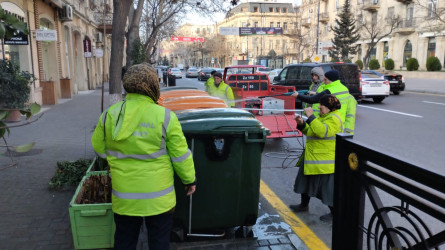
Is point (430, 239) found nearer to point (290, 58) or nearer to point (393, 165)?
point (393, 165)

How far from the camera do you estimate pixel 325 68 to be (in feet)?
41.8

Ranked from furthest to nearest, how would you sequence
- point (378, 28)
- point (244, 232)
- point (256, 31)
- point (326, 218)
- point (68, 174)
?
point (256, 31) < point (378, 28) < point (68, 174) < point (326, 218) < point (244, 232)

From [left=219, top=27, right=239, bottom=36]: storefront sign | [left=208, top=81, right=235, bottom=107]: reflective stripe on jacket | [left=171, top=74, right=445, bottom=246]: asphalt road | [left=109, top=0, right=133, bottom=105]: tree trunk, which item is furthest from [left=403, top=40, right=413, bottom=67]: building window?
[left=109, top=0, right=133, bottom=105]: tree trunk

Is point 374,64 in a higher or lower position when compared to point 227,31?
lower

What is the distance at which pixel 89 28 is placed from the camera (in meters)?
29.5

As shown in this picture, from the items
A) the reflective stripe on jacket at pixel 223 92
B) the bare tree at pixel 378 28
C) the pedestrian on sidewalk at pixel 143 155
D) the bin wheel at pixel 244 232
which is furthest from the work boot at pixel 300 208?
the bare tree at pixel 378 28

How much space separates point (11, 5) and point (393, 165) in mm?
15037

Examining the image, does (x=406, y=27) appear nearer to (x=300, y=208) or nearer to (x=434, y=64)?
(x=434, y=64)

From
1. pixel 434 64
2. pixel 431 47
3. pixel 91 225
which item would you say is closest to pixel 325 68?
pixel 91 225

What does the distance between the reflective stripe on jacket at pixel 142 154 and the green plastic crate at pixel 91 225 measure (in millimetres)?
830

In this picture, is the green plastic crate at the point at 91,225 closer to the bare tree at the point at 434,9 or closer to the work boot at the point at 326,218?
the work boot at the point at 326,218

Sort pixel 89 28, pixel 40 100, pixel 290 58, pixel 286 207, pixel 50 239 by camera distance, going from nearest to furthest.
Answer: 1. pixel 50 239
2. pixel 286 207
3. pixel 40 100
4. pixel 89 28
5. pixel 290 58

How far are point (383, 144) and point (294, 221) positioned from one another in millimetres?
4854

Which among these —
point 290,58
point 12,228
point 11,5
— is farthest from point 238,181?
point 290,58
